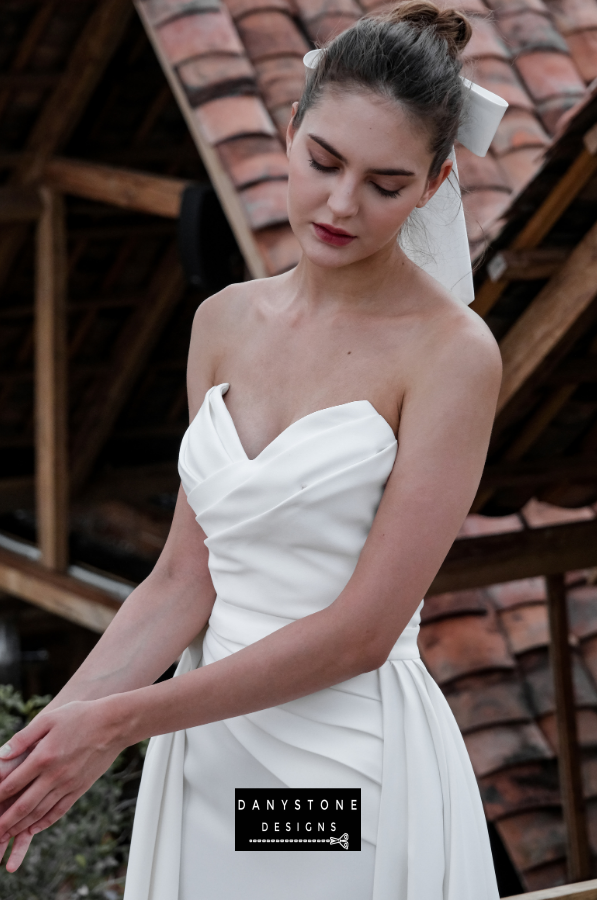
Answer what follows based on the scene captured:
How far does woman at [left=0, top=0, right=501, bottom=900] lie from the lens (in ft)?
3.75

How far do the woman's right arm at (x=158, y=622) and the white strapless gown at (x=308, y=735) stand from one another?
0.18 ft

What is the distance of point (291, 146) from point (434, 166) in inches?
6.1

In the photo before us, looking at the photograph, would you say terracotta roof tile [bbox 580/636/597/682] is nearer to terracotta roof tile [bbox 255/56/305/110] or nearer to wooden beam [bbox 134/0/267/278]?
wooden beam [bbox 134/0/267/278]

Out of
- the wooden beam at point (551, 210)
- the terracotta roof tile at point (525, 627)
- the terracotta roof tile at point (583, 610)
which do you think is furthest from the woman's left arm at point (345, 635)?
the terracotta roof tile at point (583, 610)

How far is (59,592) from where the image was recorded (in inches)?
212

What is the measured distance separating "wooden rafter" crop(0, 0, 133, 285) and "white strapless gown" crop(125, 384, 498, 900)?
4128 mm

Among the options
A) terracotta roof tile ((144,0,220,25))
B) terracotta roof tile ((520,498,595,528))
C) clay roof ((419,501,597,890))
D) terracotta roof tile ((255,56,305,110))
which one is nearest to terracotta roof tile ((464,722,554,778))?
clay roof ((419,501,597,890))

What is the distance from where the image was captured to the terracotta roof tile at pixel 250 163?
10.7ft

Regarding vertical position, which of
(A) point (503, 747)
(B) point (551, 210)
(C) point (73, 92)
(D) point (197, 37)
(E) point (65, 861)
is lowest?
(E) point (65, 861)

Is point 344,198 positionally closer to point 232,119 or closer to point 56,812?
point 56,812

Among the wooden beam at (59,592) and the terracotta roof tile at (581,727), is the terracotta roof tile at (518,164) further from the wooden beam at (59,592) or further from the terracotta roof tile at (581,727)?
the wooden beam at (59,592)

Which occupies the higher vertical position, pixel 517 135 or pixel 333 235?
pixel 517 135

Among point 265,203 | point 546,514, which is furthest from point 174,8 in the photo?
point 546,514

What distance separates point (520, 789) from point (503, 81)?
8.32 feet
